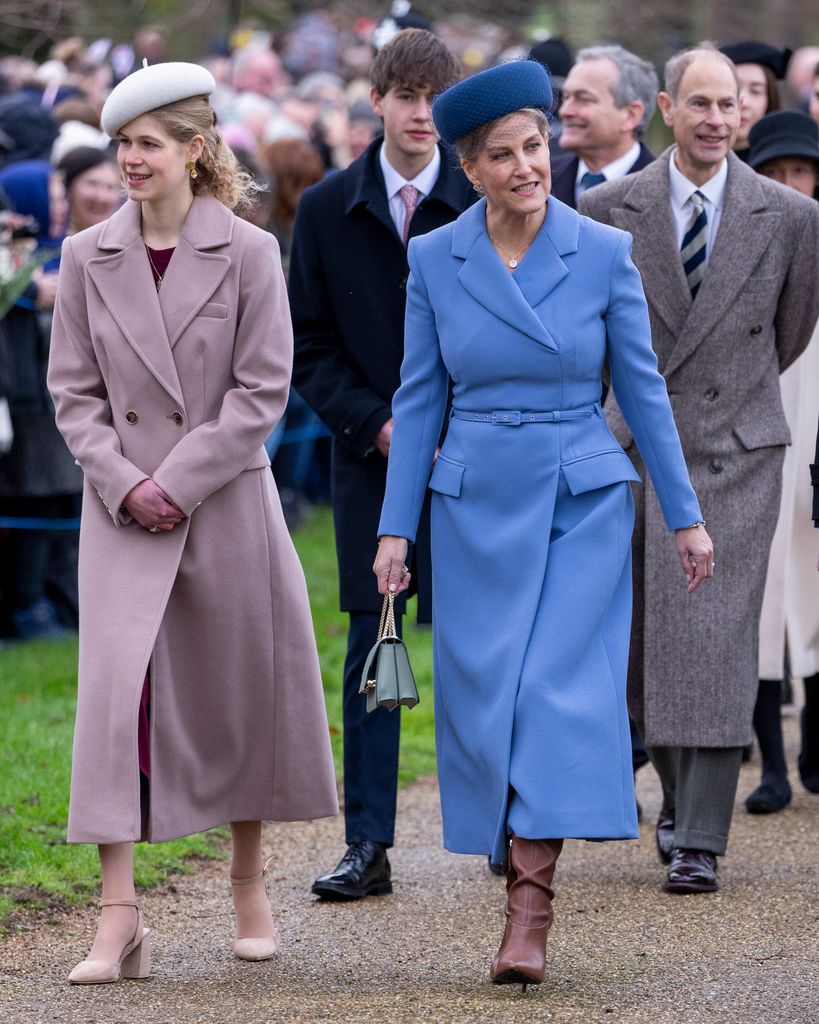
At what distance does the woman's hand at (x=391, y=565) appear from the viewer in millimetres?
5051

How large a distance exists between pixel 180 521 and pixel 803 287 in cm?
215

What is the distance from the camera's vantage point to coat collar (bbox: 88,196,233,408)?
5039 mm

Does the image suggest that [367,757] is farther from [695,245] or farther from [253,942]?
[695,245]

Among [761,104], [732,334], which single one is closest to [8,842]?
[732,334]

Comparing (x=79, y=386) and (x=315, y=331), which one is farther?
(x=315, y=331)

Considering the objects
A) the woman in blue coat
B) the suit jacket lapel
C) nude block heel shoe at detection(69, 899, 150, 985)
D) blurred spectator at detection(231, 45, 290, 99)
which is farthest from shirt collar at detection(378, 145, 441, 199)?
blurred spectator at detection(231, 45, 290, 99)

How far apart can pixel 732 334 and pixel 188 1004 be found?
8.43 ft

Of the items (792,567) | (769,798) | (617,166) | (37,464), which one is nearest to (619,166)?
(617,166)

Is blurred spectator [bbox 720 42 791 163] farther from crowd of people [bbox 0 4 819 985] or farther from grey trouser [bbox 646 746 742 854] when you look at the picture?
grey trouser [bbox 646 746 742 854]

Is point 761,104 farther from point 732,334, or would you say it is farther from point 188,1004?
point 188,1004

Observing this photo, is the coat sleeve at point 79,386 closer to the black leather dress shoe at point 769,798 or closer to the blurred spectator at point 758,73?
the black leather dress shoe at point 769,798

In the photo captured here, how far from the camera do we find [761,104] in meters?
8.35

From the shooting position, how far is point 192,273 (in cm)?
509

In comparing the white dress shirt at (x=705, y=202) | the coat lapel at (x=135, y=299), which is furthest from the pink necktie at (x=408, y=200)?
the coat lapel at (x=135, y=299)
